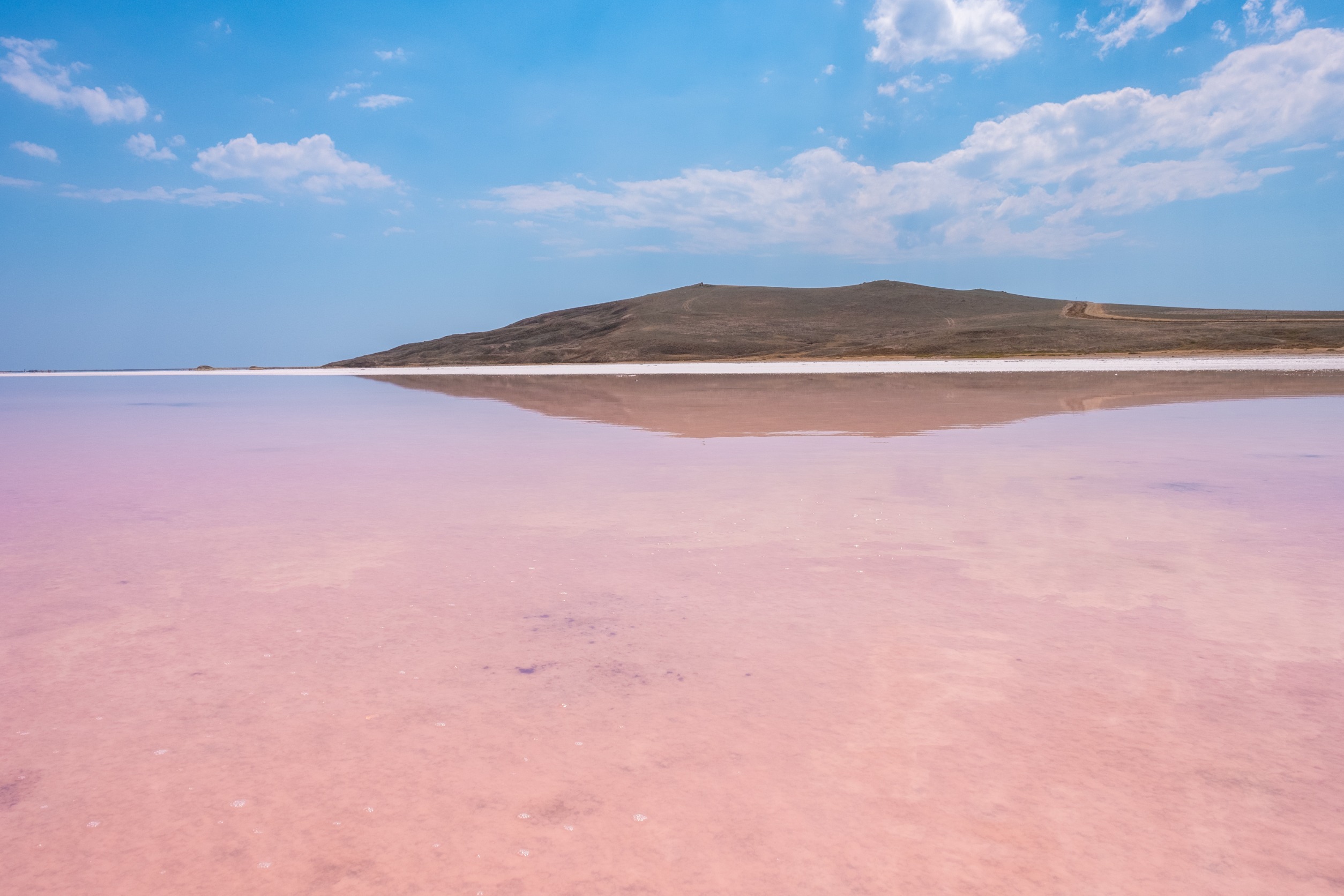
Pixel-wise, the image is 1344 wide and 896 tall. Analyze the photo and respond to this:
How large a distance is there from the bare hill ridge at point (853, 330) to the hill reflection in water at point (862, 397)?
32.0 meters

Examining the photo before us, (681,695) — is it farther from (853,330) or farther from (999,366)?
(853,330)

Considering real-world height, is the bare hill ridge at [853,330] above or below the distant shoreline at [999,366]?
above

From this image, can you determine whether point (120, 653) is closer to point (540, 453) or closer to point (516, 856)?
point (516, 856)

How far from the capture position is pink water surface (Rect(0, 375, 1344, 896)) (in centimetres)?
238

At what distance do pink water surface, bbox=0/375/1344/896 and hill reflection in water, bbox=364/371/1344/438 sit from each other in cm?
680

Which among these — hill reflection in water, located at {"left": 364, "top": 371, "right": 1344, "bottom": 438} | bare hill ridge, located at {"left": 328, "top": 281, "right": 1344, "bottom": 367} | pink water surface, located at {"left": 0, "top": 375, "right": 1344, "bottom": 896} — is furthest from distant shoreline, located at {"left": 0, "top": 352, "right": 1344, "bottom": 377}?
pink water surface, located at {"left": 0, "top": 375, "right": 1344, "bottom": 896}

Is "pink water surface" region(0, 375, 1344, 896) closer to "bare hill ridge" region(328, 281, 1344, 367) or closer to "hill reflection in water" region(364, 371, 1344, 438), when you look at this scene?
"hill reflection in water" region(364, 371, 1344, 438)

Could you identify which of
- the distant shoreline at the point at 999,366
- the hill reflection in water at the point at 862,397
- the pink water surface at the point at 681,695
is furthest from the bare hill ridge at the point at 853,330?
the pink water surface at the point at 681,695

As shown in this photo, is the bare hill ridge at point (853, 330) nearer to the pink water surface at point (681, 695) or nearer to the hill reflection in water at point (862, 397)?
the hill reflection in water at point (862, 397)

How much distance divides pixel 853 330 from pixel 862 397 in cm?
7213

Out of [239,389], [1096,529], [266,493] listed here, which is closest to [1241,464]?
[1096,529]

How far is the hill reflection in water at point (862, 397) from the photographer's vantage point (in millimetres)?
14602

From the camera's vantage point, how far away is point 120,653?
3887mm

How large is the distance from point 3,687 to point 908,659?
3.70 metres
